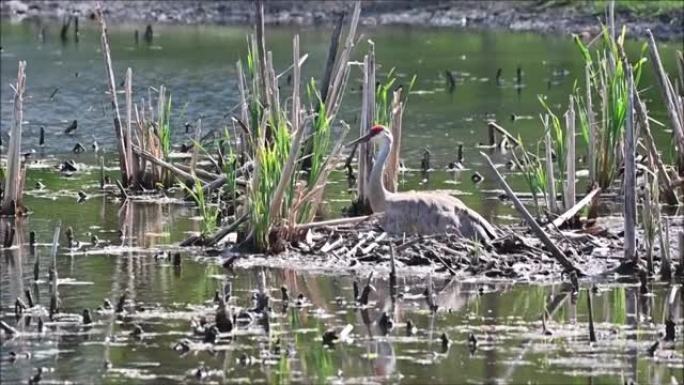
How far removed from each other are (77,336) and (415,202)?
4382 mm

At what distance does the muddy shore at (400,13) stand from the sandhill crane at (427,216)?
30161mm

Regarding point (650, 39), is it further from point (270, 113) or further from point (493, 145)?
point (493, 145)

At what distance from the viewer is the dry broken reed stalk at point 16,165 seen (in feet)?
58.7

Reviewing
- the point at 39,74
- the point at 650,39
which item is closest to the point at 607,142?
the point at 650,39

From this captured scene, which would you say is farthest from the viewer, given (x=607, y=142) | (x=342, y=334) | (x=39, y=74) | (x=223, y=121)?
(x=39, y=74)

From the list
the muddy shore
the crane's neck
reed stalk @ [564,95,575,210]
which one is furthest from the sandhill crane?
the muddy shore

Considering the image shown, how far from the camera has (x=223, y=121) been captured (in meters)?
29.2

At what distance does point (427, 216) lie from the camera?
16109 mm

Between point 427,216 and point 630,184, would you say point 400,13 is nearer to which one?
point 427,216

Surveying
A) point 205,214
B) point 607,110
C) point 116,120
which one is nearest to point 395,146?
point 607,110

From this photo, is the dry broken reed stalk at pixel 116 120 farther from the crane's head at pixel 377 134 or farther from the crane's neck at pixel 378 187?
the crane's neck at pixel 378 187

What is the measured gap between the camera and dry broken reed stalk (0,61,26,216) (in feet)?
58.7

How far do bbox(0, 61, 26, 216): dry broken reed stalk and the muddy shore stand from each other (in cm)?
2928

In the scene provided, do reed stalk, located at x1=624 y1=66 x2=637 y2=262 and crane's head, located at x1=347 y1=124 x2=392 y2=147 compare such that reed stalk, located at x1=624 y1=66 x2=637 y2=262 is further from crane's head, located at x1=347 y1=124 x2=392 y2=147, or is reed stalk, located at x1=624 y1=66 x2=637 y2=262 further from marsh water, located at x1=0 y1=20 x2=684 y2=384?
crane's head, located at x1=347 y1=124 x2=392 y2=147
